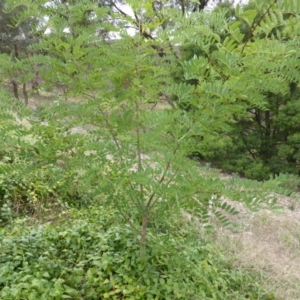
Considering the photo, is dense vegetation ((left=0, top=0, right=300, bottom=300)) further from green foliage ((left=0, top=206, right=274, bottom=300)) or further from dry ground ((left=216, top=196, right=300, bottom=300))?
dry ground ((left=216, top=196, right=300, bottom=300))

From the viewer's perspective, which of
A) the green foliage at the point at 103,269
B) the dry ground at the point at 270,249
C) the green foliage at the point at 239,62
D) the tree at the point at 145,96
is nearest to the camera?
the green foliage at the point at 239,62

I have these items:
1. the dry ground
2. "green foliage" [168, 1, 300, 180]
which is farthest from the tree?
the dry ground

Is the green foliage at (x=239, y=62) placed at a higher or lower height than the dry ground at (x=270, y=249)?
higher

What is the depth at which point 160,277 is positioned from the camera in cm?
174

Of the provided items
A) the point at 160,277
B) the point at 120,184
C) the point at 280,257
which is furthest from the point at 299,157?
the point at 120,184

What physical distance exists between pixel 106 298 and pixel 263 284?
4.21 ft

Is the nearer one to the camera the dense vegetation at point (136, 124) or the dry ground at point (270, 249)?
the dense vegetation at point (136, 124)

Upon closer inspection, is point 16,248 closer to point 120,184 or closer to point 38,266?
point 38,266

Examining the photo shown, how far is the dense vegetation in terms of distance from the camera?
1.15 meters

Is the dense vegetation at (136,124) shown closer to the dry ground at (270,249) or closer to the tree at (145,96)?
the tree at (145,96)

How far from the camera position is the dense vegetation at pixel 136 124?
1148mm

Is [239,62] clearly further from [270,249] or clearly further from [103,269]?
[270,249]

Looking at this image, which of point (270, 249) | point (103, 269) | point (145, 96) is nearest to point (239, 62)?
point (145, 96)

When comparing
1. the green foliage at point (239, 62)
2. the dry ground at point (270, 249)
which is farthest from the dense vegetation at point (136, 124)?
the dry ground at point (270, 249)
